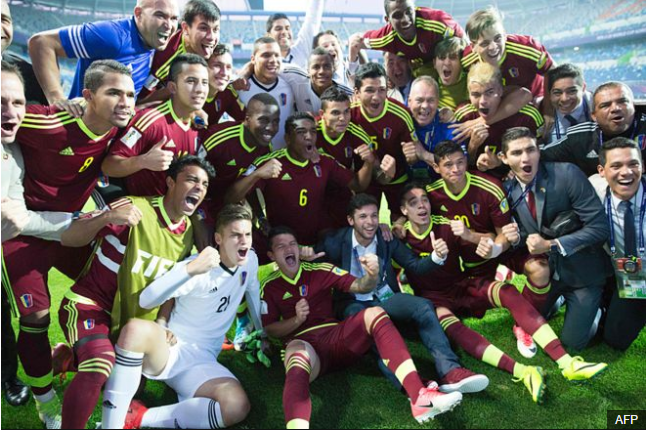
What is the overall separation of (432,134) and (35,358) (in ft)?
9.87

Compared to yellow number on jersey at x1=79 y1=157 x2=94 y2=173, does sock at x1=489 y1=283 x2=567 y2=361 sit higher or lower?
lower

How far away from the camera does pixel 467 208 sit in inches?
149

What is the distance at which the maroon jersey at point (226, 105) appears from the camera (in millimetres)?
4297

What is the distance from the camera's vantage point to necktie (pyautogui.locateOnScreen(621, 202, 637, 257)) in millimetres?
3471

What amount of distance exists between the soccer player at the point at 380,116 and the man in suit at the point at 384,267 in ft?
2.41

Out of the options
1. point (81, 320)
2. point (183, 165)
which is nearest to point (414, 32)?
point (183, 165)

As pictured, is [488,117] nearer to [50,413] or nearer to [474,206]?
[474,206]

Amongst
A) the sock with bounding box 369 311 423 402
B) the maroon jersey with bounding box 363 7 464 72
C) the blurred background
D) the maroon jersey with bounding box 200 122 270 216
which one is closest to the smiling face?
the sock with bounding box 369 311 423 402

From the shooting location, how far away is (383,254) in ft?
12.1

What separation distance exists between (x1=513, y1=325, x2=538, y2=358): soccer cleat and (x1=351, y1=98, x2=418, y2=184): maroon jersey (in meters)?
1.55

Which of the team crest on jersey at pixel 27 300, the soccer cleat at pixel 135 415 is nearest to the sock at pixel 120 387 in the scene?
the soccer cleat at pixel 135 415

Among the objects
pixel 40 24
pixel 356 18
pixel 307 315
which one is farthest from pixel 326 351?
pixel 356 18

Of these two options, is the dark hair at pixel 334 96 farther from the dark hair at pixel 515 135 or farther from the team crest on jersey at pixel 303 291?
the team crest on jersey at pixel 303 291

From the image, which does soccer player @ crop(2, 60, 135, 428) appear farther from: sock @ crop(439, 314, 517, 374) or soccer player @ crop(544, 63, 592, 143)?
soccer player @ crop(544, 63, 592, 143)
